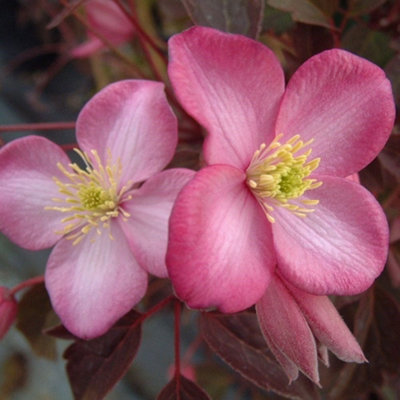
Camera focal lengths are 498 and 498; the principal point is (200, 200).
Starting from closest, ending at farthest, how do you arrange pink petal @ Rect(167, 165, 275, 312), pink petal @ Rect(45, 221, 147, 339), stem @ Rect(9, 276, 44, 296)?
1. pink petal @ Rect(167, 165, 275, 312)
2. pink petal @ Rect(45, 221, 147, 339)
3. stem @ Rect(9, 276, 44, 296)

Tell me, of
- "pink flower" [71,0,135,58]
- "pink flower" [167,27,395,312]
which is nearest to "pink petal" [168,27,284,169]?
"pink flower" [167,27,395,312]

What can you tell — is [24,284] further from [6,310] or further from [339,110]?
[339,110]

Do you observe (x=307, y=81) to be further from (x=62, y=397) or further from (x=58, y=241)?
(x=62, y=397)

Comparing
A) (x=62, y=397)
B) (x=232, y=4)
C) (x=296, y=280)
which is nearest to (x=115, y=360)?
(x=296, y=280)

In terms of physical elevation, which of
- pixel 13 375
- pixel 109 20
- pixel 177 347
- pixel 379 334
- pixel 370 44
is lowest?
pixel 13 375

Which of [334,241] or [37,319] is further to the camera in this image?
[37,319]

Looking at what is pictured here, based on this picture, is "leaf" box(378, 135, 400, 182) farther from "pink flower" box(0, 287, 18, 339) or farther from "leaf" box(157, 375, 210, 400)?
"pink flower" box(0, 287, 18, 339)

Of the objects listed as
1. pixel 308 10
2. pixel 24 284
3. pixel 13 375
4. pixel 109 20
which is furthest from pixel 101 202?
pixel 13 375
